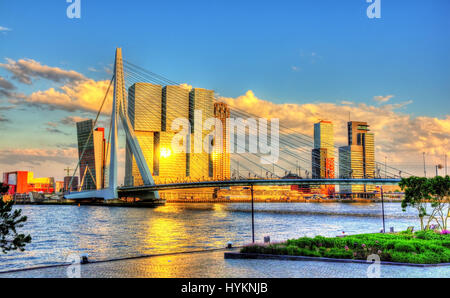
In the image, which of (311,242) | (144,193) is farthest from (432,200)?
(144,193)

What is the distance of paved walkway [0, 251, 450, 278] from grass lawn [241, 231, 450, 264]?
1.11 m

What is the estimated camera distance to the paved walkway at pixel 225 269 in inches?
633

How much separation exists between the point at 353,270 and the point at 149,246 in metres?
20.4

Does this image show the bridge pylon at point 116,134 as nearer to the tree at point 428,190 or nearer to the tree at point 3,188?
the tree at point 428,190

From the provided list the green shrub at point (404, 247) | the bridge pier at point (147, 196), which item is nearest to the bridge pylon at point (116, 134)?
the bridge pier at point (147, 196)

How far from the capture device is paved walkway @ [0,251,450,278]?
52.8 feet

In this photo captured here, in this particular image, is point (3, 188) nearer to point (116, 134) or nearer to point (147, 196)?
point (116, 134)

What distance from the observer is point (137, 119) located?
198 m

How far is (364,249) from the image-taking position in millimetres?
19953

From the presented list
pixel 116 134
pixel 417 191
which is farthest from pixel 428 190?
pixel 116 134

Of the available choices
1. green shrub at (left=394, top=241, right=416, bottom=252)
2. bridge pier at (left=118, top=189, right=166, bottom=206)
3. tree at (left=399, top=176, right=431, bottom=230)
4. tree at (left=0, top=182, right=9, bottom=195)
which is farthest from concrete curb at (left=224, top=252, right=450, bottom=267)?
bridge pier at (left=118, top=189, right=166, bottom=206)

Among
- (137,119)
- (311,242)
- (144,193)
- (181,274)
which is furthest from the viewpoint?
(137,119)
